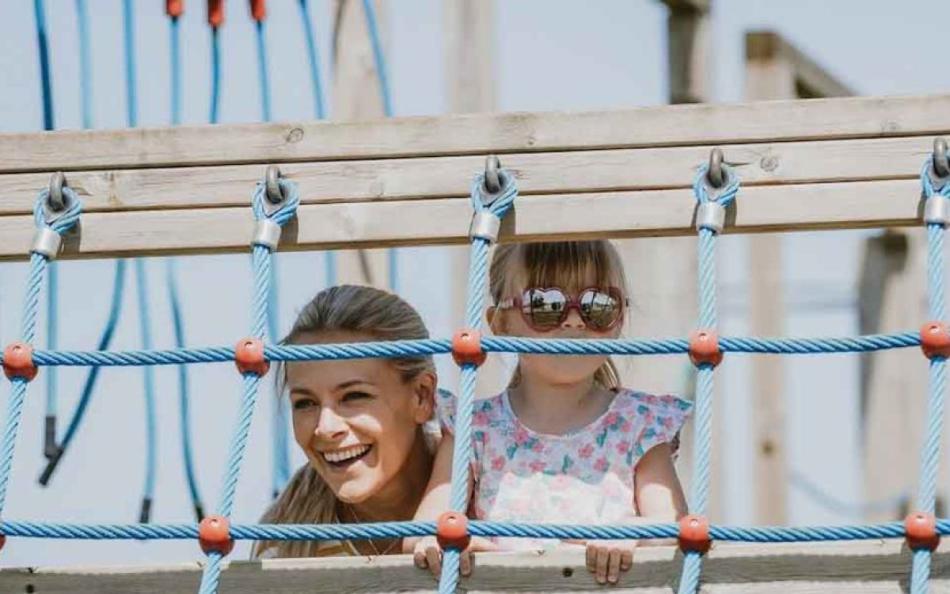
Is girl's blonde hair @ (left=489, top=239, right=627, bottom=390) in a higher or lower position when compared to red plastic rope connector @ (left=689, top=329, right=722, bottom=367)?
higher

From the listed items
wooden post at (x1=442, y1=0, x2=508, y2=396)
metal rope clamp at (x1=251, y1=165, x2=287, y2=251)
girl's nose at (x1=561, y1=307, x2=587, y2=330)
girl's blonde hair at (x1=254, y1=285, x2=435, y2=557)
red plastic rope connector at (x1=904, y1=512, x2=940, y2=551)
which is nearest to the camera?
red plastic rope connector at (x1=904, y1=512, x2=940, y2=551)

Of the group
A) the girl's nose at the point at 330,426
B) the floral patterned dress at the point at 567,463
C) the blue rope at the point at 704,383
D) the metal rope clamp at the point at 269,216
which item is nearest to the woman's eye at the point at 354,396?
the girl's nose at the point at 330,426

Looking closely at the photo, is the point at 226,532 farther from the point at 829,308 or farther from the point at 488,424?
the point at 829,308

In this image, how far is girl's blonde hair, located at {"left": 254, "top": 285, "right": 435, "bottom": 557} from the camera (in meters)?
3.37

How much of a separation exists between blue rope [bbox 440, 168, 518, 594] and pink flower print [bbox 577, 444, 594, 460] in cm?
37

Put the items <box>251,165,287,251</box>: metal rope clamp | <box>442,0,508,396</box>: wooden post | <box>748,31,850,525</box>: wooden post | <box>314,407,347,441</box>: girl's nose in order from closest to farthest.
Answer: <box>251,165,287,251</box>: metal rope clamp → <box>314,407,347,441</box>: girl's nose → <box>442,0,508,396</box>: wooden post → <box>748,31,850,525</box>: wooden post

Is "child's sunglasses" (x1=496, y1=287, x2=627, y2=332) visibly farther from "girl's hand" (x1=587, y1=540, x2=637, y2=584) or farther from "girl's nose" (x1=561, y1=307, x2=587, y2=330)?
"girl's hand" (x1=587, y1=540, x2=637, y2=584)

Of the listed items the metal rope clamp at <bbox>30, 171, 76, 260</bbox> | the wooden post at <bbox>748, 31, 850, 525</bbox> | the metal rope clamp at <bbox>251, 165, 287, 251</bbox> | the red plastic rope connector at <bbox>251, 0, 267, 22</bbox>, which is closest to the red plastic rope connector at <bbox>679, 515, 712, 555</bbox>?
the metal rope clamp at <bbox>251, 165, 287, 251</bbox>

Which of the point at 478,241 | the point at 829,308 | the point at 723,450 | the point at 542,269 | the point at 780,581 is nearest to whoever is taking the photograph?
the point at 780,581

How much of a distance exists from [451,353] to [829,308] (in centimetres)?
1027

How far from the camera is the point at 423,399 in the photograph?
11.2 feet

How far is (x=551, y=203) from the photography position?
2.89m

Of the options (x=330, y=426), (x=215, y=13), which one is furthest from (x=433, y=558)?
(x=215, y=13)

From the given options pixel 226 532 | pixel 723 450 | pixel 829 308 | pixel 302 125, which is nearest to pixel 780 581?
pixel 226 532
